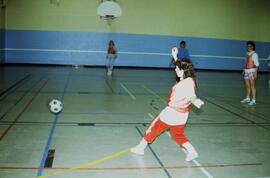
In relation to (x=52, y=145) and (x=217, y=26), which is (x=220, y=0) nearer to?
(x=217, y=26)

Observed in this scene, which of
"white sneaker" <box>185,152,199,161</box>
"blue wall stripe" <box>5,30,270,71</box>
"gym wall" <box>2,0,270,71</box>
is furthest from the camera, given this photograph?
"blue wall stripe" <box>5,30,270,71</box>

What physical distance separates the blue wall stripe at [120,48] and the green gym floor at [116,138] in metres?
8.91

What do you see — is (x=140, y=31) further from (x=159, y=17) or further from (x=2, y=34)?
(x=2, y=34)

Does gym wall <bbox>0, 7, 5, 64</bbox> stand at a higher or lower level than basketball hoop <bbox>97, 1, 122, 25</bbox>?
lower

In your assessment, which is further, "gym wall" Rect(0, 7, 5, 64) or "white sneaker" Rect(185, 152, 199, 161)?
"gym wall" Rect(0, 7, 5, 64)

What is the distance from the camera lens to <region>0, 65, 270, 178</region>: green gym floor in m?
4.38

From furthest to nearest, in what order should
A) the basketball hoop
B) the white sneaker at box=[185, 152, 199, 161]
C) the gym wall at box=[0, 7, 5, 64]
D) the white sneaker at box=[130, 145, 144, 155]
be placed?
the basketball hoop, the gym wall at box=[0, 7, 5, 64], the white sneaker at box=[130, 145, 144, 155], the white sneaker at box=[185, 152, 199, 161]

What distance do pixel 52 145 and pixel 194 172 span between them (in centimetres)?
220

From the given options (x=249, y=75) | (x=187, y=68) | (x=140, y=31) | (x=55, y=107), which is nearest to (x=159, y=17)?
(x=140, y=31)

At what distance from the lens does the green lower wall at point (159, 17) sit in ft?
61.0

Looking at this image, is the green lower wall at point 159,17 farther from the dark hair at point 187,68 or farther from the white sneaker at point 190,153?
the white sneaker at point 190,153

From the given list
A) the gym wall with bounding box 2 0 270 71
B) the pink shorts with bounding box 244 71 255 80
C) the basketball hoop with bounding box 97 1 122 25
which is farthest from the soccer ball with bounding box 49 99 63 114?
the gym wall with bounding box 2 0 270 71

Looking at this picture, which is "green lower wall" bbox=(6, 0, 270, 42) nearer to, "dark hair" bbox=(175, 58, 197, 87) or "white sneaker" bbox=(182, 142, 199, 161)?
"dark hair" bbox=(175, 58, 197, 87)

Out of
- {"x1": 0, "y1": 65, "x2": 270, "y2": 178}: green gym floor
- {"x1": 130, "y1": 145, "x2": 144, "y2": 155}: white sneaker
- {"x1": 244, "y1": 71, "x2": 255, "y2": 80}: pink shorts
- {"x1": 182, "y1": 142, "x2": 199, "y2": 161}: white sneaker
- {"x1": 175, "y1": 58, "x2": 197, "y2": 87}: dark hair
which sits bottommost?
{"x1": 0, "y1": 65, "x2": 270, "y2": 178}: green gym floor
